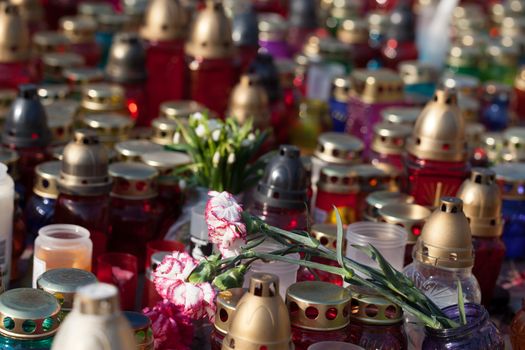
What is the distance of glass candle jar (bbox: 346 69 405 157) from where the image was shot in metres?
1.96

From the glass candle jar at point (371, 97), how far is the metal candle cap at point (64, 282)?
0.86 meters

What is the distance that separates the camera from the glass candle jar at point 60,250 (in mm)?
1289

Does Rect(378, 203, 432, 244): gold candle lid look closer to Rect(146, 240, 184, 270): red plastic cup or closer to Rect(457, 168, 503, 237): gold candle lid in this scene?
Rect(457, 168, 503, 237): gold candle lid

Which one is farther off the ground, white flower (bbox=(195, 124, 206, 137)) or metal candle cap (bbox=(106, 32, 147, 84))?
metal candle cap (bbox=(106, 32, 147, 84))

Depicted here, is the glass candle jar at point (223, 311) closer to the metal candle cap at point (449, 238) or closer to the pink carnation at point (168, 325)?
the pink carnation at point (168, 325)

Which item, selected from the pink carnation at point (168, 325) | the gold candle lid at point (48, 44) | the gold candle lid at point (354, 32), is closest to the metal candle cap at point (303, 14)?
the gold candle lid at point (354, 32)

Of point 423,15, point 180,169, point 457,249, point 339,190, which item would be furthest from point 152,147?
point 423,15

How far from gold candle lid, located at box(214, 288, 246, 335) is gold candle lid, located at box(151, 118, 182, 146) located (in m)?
0.59

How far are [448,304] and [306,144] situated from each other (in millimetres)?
803

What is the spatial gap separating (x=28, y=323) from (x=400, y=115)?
37.2 inches

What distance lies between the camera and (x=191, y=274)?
3.60 ft

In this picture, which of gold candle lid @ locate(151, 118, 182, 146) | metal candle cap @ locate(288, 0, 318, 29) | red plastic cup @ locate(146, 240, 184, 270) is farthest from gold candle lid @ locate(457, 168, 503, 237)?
metal candle cap @ locate(288, 0, 318, 29)

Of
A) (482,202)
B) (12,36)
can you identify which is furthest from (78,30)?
(482,202)

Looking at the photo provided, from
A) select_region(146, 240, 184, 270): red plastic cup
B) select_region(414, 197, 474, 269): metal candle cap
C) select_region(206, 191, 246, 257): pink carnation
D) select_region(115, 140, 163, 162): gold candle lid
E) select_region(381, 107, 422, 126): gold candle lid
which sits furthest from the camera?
select_region(381, 107, 422, 126): gold candle lid
